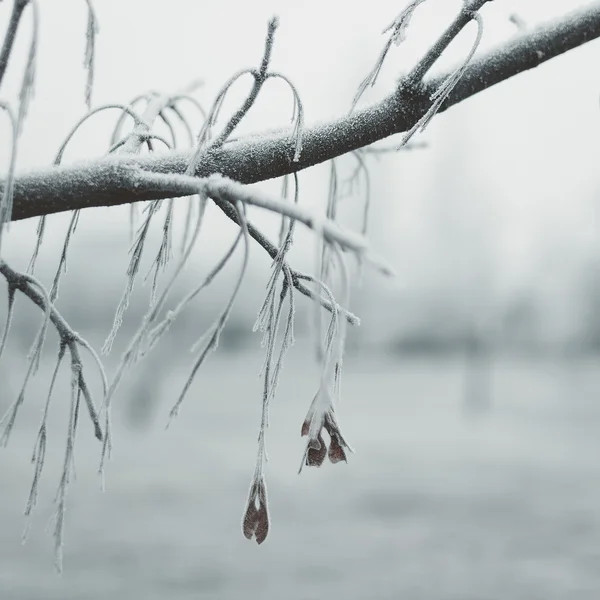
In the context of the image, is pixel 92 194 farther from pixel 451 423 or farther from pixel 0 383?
pixel 451 423

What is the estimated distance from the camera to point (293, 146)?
93 centimetres

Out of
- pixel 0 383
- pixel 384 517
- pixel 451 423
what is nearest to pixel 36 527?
pixel 384 517

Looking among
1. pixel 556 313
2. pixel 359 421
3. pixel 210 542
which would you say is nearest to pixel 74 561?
pixel 210 542

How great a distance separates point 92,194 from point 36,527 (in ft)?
26.0

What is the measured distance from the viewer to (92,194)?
2.93 feet

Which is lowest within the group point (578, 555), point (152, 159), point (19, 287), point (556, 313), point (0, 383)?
point (19, 287)

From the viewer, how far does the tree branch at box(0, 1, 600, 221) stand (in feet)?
2.91

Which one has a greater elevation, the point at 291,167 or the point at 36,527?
the point at 36,527

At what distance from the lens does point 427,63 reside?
92 cm

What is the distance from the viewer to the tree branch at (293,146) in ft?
2.91

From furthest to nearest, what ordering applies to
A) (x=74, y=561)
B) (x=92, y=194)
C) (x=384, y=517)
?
(x=384, y=517) → (x=74, y=561) → (x=92, y=194)

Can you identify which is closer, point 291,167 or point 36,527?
point 291,167

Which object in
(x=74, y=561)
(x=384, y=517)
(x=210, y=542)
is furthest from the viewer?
(x=384, y=517)

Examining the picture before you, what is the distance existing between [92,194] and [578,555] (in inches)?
267
